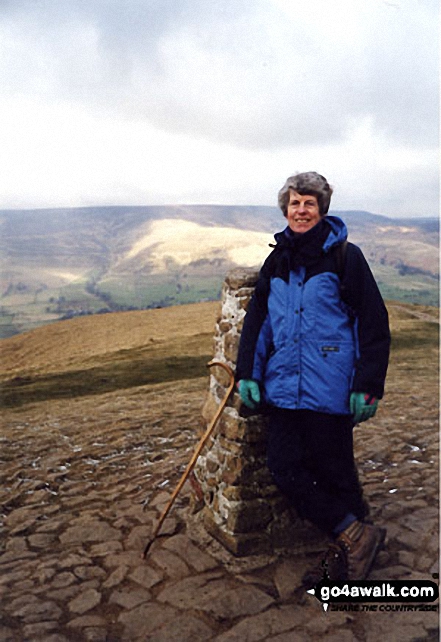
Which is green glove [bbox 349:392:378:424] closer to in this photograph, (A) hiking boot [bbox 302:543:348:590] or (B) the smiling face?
(A) hiking boot [bbox 302:543:348:590]

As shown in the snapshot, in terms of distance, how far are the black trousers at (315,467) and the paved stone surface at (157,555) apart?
2.40 feet

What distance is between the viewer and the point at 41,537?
19.8 feet

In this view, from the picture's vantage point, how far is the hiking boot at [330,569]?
464cm

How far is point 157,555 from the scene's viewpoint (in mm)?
5391

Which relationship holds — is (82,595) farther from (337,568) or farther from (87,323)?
(87,323)

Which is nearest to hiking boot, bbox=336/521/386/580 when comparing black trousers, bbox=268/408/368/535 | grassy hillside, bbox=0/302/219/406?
black trousers, bbox=268/408/368/535

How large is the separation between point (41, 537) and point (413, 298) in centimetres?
9813

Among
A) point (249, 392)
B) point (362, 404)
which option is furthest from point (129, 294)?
point (362, 404)

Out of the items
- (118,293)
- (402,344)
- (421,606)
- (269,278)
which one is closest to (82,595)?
(421,606)

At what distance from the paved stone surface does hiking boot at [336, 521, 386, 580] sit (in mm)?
306

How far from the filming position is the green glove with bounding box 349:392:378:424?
4184 mm

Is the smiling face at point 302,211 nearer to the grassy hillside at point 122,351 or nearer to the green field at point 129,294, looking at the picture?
the grassy hillside at point 122,351

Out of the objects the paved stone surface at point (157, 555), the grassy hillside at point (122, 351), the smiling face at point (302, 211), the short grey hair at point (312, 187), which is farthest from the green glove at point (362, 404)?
the grassy hillside at point (122, 351)

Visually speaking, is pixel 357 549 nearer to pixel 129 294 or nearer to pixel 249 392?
pixel 249 392
